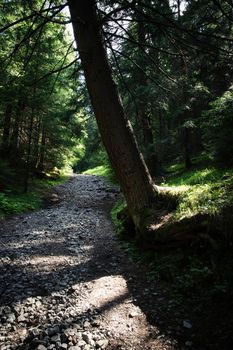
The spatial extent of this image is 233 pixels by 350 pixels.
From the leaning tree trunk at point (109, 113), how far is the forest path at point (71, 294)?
1.40 metres

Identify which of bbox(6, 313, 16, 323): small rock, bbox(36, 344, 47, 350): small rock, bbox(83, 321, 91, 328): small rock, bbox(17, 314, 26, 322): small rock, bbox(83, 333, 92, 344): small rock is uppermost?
bbox(6, 313, 16, 323): small rock

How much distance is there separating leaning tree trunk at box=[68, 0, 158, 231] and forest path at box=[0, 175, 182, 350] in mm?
1402

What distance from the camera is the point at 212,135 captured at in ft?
32.4

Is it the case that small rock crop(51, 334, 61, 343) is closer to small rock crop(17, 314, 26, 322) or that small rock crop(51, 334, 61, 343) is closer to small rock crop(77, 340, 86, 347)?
small rock crop(77, 340, 86, 347)

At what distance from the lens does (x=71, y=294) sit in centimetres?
469

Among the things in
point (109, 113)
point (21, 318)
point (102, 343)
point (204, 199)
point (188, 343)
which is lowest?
point (188, 343)

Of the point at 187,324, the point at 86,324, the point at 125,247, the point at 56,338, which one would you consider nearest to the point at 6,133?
the point at 125,247

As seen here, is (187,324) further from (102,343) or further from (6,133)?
(6,133)

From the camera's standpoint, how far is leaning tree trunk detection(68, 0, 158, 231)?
17.8 ft

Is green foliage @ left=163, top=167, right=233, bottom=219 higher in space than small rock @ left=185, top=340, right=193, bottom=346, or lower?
higher

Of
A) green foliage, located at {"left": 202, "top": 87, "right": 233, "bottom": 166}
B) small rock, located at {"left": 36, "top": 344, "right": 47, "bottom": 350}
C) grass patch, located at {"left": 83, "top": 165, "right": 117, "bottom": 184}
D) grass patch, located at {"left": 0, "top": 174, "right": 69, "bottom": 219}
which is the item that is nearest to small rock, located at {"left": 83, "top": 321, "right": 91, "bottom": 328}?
small rock, located at {"left": 36, "top": 344, "right": 47, "bottom": 350}

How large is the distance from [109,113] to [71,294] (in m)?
3.43

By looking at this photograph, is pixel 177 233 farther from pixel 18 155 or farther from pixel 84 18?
pixel 18 155

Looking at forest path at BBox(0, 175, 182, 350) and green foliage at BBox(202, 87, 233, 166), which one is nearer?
forest path at BBox(0, 175, 182, 350)
